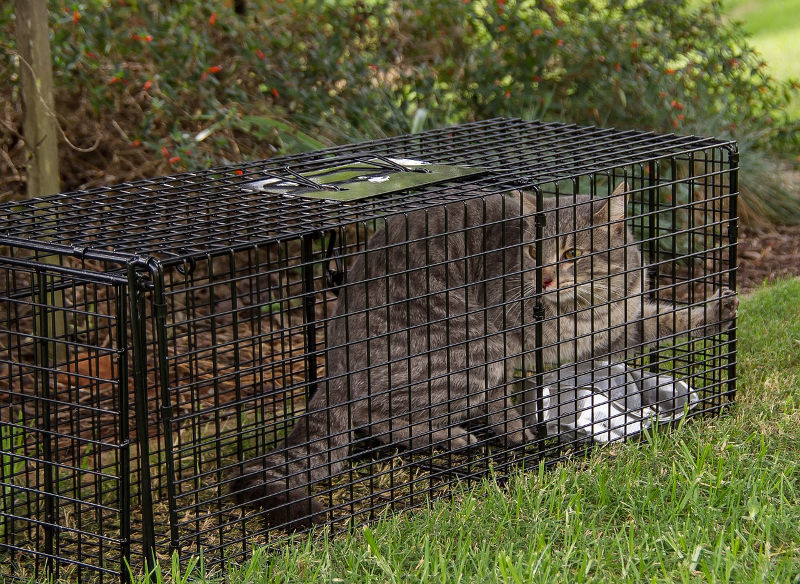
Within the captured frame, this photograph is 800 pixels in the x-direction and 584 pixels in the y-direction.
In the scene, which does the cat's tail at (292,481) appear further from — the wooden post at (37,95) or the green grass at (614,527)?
the wooden post at (37,95)

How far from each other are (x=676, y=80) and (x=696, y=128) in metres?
0.43

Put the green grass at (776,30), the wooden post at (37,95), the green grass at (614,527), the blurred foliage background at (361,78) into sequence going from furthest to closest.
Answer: the green grass at (776,30) → the blurred foliage background at (361,78) → the wooden post at (37,95) → the green grass at (614,527)

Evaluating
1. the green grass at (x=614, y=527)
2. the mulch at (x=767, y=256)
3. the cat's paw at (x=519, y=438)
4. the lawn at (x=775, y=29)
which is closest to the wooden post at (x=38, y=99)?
the cat's paw at (x=519, y=438)

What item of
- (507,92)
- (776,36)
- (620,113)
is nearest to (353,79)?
(507,92)

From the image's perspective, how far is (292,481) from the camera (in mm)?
3553

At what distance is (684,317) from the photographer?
4633 mm

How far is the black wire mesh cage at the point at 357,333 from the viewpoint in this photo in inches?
127

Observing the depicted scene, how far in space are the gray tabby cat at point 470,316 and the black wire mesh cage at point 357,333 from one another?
12 mm

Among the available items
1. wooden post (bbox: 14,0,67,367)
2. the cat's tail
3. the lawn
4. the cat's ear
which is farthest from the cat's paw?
the lawn

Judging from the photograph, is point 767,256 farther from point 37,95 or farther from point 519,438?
point 37,95

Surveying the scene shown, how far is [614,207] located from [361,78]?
3303 mm

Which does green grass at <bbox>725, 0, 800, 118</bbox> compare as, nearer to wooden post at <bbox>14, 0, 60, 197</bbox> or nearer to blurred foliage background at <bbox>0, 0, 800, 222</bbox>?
blurred foliage background at <bbox>0, 0, 800, 222</bbox>

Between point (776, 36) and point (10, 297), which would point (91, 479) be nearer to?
point (10, 297)

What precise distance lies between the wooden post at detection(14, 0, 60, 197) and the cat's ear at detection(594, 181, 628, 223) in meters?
2.61
